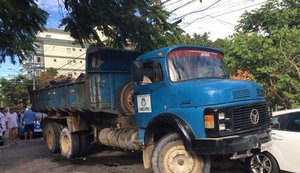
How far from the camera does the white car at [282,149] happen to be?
7637 mm

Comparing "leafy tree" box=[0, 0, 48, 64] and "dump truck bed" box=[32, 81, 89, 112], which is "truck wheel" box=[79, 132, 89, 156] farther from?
"leafy tree" box=[0, 0, 48, 64]

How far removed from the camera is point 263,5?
12.5 m

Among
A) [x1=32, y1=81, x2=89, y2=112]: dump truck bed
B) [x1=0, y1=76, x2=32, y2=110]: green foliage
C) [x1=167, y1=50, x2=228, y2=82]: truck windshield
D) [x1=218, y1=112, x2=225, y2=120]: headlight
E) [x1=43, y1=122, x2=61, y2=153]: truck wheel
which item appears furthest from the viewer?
[x1=0, y1=76, x2=32, y2=110]: green foliage

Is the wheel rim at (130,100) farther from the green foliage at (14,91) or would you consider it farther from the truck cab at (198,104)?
the green foliage at (14,91)

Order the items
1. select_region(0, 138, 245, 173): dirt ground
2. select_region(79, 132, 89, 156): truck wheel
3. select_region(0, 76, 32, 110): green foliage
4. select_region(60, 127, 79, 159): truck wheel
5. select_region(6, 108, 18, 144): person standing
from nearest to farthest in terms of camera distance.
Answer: select_region(0, 138, 245, 173): dirt ground < select_region(60, 127, 79, 159): truck wheel < select_region(79, 132, 89, 156): truck wheel < select_region(6, 108, 18, 144): person standing < select_region(0, 76, 32, 110): green foliage

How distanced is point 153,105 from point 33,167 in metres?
4.19

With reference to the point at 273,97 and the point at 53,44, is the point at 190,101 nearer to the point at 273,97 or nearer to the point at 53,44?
the point at 273,97

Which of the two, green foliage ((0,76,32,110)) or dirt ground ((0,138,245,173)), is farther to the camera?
green foliage ((0,76,32,110))

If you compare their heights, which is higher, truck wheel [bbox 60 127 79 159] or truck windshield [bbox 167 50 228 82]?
truck windshield [bbox 167 50 228 82]

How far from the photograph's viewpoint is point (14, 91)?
66188mm

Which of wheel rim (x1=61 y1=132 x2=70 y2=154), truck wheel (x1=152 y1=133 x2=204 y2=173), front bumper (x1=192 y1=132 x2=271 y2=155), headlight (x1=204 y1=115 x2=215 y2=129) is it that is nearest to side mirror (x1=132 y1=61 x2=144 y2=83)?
truck wheel (x1=152 y1=133 x2=204 y2=173)

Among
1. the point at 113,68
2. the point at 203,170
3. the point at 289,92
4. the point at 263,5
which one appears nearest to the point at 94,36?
the point at 113,68

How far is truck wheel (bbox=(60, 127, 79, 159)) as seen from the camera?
1223 cm

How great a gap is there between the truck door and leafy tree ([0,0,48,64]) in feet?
13.3
